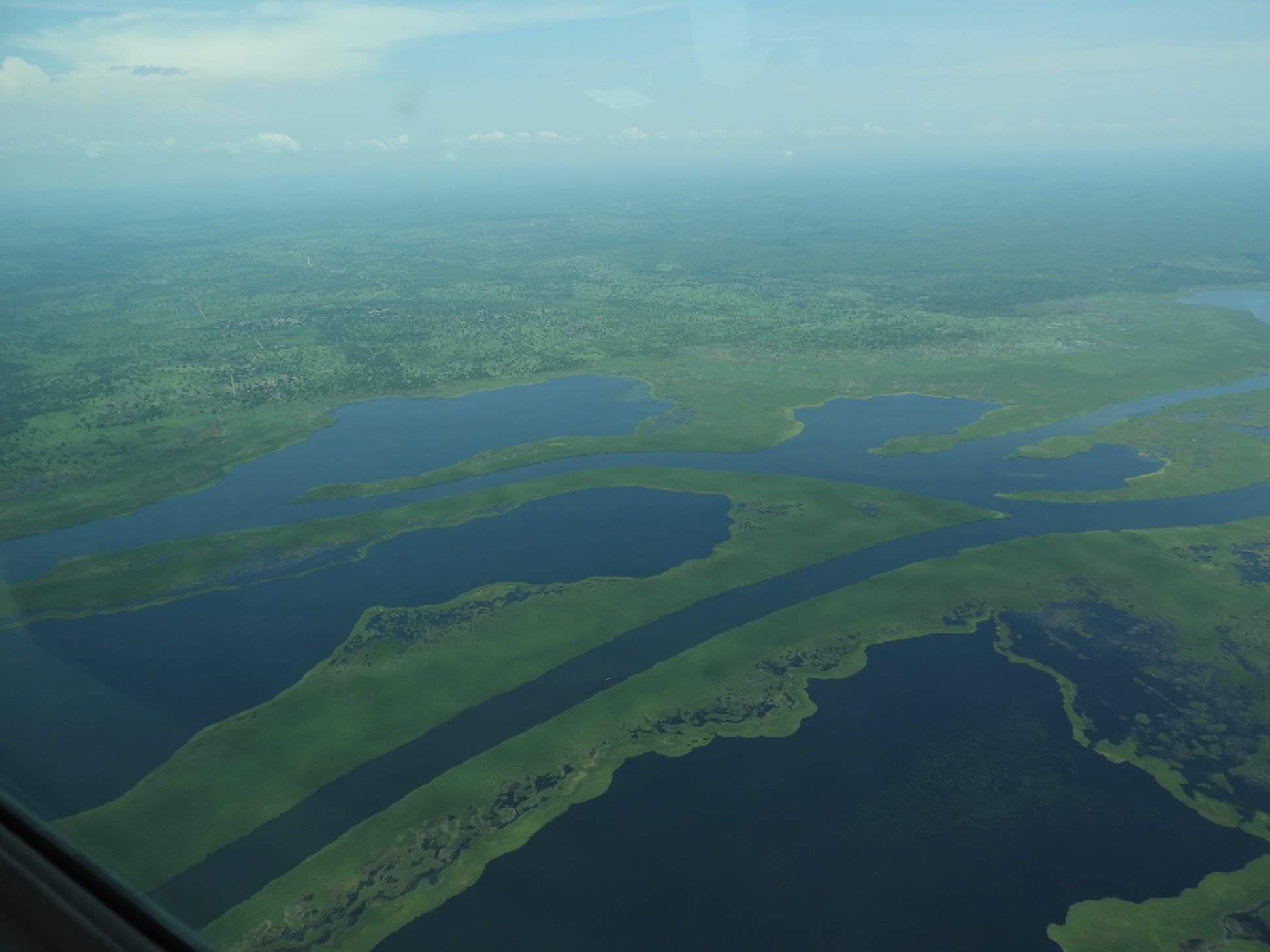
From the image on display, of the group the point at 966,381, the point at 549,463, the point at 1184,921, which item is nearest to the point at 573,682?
the point at 1184,921

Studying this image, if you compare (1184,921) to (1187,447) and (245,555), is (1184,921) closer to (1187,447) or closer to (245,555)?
(245,555)

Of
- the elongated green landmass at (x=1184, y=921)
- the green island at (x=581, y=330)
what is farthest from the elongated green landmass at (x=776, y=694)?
the green island at (x=581, y=330)

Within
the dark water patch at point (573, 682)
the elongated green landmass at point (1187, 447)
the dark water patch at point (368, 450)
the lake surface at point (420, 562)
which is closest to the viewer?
the dark water patch at point (573, 682)

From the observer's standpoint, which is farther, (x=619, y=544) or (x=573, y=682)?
(x=619, y=544)

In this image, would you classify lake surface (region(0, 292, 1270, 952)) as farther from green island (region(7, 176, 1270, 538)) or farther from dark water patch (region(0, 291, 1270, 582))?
green island (region(7, 176, 1270, 538))

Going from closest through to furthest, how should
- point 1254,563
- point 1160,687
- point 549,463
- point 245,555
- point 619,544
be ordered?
point 1160,687 → point 1254,563 → point 245,555 → point 619,544 → point 549,463

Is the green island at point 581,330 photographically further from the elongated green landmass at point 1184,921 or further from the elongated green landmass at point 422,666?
the elongated green landmass at point 1184,921

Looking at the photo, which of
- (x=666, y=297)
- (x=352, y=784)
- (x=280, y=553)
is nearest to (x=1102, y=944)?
(x=352, y=784)

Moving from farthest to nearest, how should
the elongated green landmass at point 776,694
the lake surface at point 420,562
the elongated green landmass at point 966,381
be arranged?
the elongated green landmass at point 966,381
the lake surface at point 420,562
the elongated green landmass at point 776,694

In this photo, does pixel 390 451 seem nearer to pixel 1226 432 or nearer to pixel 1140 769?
pixel 1140 769
